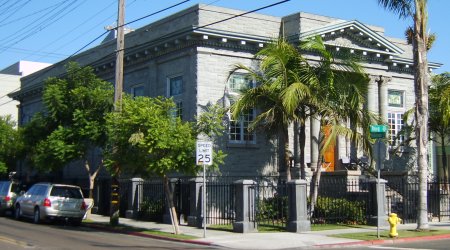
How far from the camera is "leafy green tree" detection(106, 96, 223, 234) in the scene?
19.7m

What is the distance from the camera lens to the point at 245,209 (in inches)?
827

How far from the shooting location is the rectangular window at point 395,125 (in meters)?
32.0

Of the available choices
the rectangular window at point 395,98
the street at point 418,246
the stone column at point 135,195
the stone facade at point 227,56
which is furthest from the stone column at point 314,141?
the street at point 418,246

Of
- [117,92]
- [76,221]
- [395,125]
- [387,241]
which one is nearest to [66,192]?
[76,221]

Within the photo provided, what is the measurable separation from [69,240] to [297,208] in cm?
768

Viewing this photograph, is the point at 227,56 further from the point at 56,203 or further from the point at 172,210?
the point at 56,203

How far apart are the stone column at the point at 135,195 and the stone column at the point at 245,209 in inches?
274

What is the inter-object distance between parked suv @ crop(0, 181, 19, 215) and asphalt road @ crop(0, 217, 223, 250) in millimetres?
7133

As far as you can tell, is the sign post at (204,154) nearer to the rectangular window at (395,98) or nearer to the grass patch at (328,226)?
the grass patch at (328,226)

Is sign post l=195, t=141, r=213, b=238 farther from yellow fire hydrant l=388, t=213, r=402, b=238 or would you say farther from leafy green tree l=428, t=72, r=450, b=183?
leafy green tree l=428, t=72, r=450, b=183

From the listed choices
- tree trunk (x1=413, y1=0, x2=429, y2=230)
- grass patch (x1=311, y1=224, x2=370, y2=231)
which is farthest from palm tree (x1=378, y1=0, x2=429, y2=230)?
grass patch (x1=311, y1=224, x2=370, y2=231)

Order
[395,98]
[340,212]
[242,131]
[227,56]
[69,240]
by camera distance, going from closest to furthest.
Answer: [69,240] → [340,212] → [227,56] → [242,131] → [395,98]

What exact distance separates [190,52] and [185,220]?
24.8 feet

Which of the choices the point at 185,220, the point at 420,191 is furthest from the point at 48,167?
the point at 420,191
